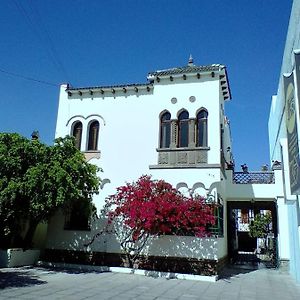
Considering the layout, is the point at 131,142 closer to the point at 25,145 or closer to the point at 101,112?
the point at 101,112

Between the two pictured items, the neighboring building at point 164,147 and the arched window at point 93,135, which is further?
the arched window at point 93,135

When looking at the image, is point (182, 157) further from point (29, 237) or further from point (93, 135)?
point (29, 237)

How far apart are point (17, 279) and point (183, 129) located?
27.3 feet

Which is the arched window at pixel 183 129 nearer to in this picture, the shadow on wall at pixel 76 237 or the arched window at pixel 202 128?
the arched window at pixel 202 128

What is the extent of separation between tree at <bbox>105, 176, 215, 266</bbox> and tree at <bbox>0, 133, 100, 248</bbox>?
1561mm

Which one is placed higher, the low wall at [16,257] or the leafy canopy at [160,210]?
the leafy canopy at [160,210]

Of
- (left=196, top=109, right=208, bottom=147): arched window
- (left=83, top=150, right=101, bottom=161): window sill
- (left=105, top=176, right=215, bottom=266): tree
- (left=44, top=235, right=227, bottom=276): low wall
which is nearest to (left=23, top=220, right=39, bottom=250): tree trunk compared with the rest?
(left=44, top=235, right=227, bottom=276): low wall

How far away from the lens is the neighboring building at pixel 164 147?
1343 cm

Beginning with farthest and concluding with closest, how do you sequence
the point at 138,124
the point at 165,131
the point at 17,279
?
the point at 138,124, the point at 165,131, the point at 17,279

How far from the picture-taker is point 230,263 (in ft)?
57.8

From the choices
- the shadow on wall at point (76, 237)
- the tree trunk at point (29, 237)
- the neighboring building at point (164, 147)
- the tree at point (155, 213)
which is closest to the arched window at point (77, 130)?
the neighboring building at point (164, 147)

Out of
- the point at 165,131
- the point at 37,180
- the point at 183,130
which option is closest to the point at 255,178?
the point at 183,130

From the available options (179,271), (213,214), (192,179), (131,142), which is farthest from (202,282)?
(131,142)

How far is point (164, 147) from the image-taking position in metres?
14.6
